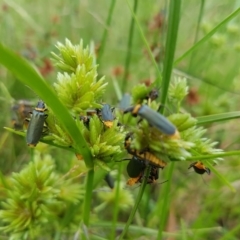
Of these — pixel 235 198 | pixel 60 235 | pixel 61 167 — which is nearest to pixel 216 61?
pixel 235 198

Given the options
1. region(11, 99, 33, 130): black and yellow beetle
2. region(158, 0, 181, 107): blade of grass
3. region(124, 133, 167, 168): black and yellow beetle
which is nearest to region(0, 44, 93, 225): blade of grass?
region(124, 133, 167, 168): black and yellow beetle

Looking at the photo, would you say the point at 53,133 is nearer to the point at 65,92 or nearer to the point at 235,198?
the point at 65,92

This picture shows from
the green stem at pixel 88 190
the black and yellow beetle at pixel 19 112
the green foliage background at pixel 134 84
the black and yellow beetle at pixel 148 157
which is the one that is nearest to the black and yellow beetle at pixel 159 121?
the black and yellow beetle at pixel 148 157

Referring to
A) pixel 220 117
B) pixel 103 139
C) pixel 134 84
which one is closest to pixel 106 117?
pixel 103 139

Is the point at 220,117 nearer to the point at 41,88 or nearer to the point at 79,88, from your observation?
the point at 79,88

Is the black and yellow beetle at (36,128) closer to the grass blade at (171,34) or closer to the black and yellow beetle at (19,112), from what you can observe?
the grass blade at (171,34)

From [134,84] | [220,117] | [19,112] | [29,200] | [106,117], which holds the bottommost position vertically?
[29,200]

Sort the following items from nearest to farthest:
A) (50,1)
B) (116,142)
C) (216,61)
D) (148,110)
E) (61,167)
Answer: (148,110)
(116,142)
(61,167)
(216,61)
(50,1)
